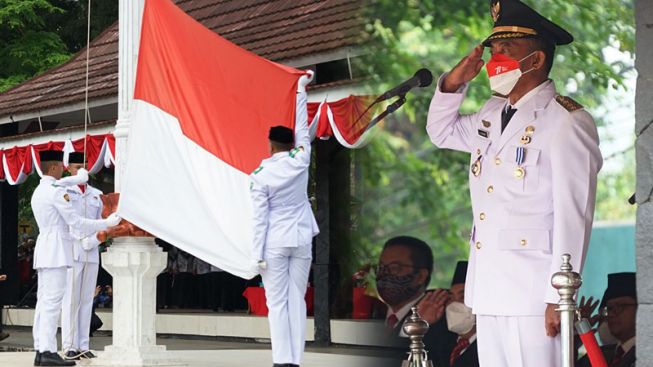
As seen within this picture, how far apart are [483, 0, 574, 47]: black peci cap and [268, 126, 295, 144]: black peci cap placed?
350 cm

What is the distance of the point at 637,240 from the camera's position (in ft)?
15.3

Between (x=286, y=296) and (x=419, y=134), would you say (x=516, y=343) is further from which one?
(x=286, y=296)

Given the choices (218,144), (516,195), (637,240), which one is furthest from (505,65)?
(218,144)

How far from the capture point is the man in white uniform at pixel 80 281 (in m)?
12.0

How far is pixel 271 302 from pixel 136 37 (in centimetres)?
338

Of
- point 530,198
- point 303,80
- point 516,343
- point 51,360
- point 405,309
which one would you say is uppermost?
point 303,80

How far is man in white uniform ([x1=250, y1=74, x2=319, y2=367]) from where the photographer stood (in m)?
8.58

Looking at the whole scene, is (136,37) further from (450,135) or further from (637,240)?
(637,240)

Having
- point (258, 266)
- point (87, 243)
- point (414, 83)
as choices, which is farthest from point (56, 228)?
point (414, 83)

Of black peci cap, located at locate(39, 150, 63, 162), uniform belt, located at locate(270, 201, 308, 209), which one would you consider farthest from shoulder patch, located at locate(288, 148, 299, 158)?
black peci cap, located at locate(39, 150, 63, 162)

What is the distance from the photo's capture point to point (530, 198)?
17.0 feet

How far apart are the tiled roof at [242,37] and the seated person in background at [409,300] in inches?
113

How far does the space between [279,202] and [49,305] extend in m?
3.69

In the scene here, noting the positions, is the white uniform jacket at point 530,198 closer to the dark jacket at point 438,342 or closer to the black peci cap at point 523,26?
the black peci cap at point 523,26
